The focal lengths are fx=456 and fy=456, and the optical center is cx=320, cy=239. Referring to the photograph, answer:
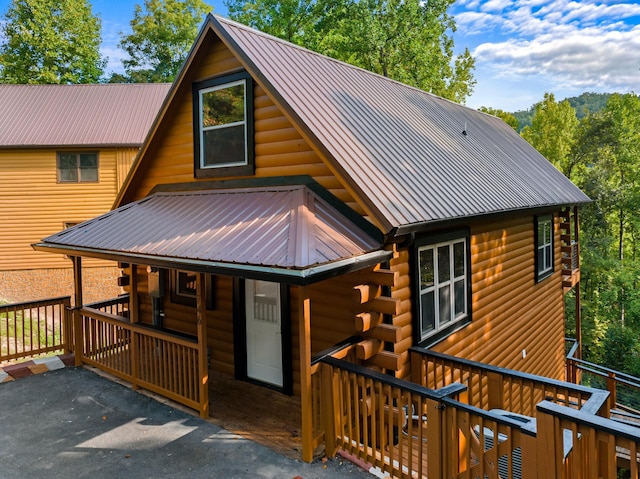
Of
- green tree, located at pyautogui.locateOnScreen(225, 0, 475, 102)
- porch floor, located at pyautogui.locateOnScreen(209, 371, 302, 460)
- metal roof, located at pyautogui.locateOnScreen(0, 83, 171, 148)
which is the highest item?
green tree, located at pyautogui.locateOnScreen(225, 0, 475, 102)

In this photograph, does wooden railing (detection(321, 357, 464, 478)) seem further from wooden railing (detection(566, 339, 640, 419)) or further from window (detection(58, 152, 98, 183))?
window (detection(58, 152, 98, 183))

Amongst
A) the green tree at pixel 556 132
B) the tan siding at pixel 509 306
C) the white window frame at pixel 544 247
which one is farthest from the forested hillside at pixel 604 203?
the white window frame at pixel 544 247

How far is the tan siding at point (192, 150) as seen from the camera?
6.70m

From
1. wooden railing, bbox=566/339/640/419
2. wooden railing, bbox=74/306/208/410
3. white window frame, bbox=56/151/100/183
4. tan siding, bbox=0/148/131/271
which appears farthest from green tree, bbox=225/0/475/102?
wooden railing, bbox=74/306/208/410

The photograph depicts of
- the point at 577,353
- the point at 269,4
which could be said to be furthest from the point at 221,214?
the point at 269,4

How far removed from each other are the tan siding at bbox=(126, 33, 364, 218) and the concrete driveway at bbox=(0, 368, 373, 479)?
333cm

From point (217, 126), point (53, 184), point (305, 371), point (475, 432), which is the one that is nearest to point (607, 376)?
point (475, 432)

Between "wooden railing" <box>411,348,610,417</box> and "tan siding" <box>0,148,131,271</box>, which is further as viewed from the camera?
"tan siding" <box>0,148,131,271</box>

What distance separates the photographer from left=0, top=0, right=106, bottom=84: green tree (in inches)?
1164

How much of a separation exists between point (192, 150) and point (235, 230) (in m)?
3.15

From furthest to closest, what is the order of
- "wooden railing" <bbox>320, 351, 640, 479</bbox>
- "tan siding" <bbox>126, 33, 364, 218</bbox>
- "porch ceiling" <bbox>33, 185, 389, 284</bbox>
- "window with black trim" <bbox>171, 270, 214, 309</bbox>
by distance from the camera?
"window with black trim" <bbox>171, 270, 214, 309</bbox> < "tan siding" <bbox>126, 33, 364, 218</bbox> < "porch ceiling" <bbox>33, 185, 389, 284</bbox> < "wooden railing" <bbox>320, 351, 640, 479</bbox>

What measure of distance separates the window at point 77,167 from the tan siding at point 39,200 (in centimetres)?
23

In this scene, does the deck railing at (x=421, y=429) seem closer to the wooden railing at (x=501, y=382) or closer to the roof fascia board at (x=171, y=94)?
the wooden railing at (x=501, y=382)

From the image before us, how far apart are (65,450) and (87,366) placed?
10.3 ft
